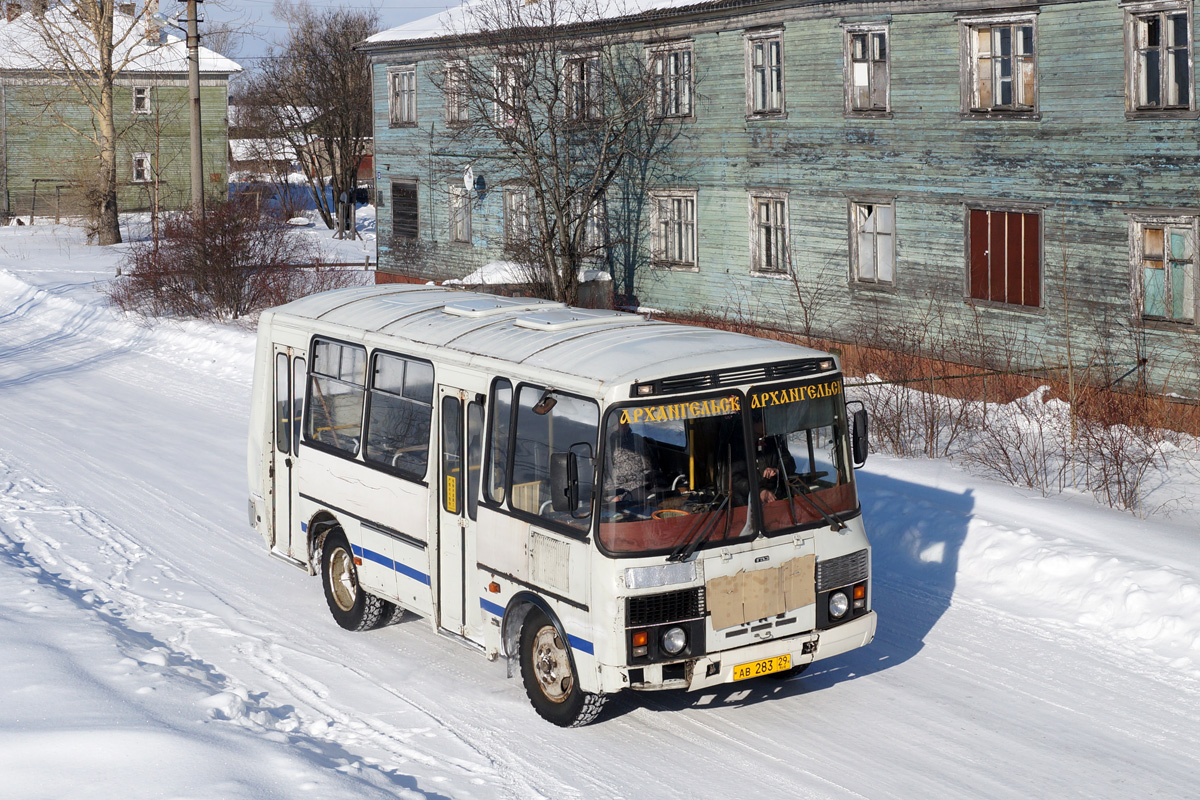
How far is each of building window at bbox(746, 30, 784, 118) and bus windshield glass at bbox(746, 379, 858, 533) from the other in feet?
56.0

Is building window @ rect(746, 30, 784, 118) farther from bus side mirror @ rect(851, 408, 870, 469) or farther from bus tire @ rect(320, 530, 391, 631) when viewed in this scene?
bus side mirror @ rect(851, 408, 870, 469)

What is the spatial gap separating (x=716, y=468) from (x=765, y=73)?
18.4 m

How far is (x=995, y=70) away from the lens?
68.1ft

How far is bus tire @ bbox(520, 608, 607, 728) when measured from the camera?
8.18m

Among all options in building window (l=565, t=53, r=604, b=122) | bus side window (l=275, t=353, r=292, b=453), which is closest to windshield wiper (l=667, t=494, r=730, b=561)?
bus side window (l=275, t=353, r=292, b=453)

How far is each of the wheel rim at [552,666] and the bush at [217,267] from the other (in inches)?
782

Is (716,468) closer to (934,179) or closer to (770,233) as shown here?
→ (934,179)

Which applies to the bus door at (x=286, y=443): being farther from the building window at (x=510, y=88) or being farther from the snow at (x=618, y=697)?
the building window at (x=510, y=88)

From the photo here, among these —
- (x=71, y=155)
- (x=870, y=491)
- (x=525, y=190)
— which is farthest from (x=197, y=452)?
(x=71, y=155)

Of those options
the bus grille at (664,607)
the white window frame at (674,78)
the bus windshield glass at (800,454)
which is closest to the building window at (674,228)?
the white window frame at (674,78)

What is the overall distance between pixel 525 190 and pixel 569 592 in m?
23.7

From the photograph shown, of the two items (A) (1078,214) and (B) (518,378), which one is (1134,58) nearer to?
(A) (1078,214)

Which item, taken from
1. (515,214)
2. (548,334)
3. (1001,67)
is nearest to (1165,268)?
(1001,67)

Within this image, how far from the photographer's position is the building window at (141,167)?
57969 mm
